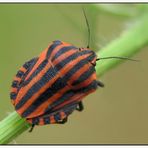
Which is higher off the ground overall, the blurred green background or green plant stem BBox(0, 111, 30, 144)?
green plant stem BBox(0, 111, 30, 144)

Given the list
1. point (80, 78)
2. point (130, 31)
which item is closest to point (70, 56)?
point (80, 78)

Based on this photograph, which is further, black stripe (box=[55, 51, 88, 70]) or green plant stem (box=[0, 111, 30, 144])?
black stripe (box=[55, 51, 88, 70])

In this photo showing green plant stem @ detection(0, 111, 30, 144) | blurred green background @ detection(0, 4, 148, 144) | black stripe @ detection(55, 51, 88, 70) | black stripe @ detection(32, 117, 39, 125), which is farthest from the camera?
blurred green background @ detection(0, 4, 148, 144)

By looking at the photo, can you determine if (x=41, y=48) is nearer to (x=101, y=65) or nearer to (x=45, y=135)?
(x=45, y=135)

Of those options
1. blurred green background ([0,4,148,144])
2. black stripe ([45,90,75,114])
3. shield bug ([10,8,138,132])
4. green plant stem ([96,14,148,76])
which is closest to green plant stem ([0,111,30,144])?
shield bug ([10,8,138,132])

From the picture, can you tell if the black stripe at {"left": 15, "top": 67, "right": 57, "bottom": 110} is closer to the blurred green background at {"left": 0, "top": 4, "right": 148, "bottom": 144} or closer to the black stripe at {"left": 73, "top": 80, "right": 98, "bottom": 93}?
the black stripe at {"left": 73, "top": 80, "right": 98, "bottom": 93}

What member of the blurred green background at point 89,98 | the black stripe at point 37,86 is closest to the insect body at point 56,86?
the black stripe at point 37,86

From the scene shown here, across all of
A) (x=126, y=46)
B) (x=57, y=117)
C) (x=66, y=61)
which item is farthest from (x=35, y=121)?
(x=126, y=46)

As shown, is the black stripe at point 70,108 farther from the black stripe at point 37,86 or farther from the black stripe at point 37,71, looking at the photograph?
the black stripe at point 37,71
